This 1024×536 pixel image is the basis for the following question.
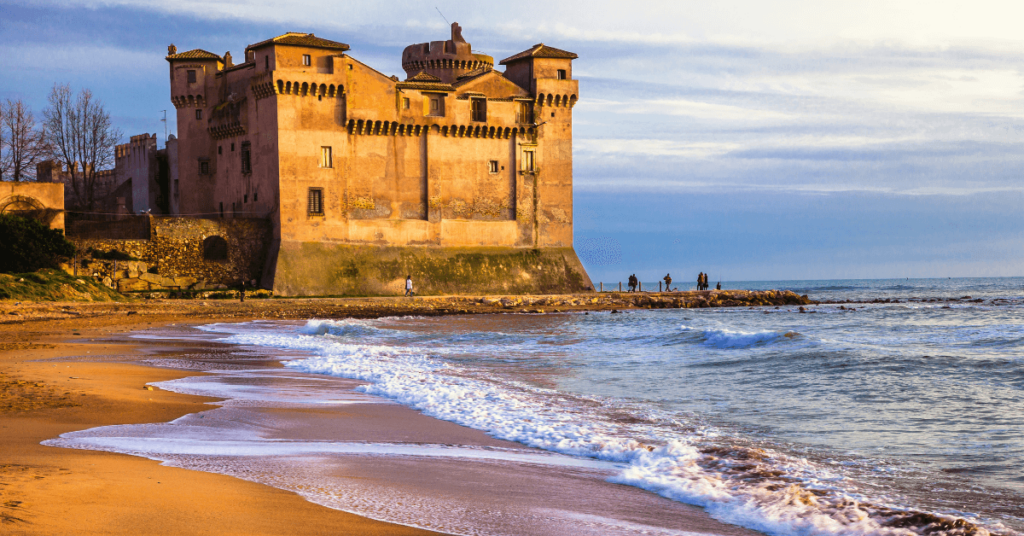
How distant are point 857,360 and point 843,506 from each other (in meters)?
9.57

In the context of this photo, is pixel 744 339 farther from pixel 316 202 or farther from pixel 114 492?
pixel 316 202

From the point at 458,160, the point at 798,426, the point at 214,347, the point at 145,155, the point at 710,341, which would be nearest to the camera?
the point at 798,426

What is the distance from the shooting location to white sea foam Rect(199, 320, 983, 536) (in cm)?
550

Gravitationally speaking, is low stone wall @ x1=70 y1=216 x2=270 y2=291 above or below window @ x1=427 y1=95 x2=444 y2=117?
below

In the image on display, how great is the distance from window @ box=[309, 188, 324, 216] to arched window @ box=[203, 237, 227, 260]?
12.7 feet

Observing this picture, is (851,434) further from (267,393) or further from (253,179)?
(253,179)

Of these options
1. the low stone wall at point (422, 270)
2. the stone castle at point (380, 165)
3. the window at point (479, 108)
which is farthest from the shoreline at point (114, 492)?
the window at point (479, 108)

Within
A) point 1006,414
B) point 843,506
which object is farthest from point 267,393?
point 1006,414

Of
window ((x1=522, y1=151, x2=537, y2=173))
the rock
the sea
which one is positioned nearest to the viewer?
the sea

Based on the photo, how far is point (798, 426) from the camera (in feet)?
29.0

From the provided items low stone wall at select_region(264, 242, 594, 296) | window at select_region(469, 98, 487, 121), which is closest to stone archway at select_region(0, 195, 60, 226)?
low stone wall at select_region(264, 242, 594, 296)

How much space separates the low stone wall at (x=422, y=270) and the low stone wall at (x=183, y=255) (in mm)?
1472

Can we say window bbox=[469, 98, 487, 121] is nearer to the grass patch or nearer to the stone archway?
the grass patch

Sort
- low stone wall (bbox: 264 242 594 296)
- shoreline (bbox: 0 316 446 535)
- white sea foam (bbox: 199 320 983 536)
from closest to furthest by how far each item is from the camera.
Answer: shoreline (bbox: 0 316 446 535), white sea foam (bbox: 199 320 983 536), low stone wall (bbox: 264 242 594 296)
